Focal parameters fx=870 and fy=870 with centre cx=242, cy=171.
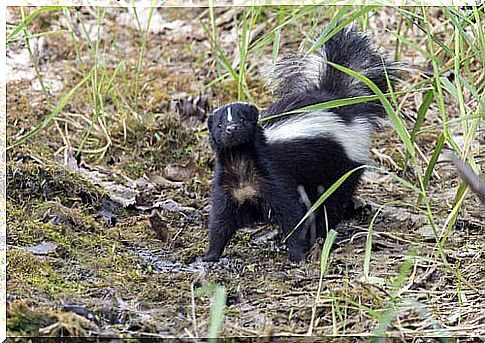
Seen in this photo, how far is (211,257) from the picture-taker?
162 inches

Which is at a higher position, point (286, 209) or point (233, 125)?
point (233, 125)

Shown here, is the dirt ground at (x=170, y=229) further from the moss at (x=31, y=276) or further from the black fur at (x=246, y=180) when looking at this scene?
the black fur at (x=246, y=180)

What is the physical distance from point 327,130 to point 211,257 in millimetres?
1036

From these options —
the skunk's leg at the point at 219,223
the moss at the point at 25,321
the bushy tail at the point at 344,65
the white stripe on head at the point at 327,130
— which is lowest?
the skunk's leg at the point at 219,223

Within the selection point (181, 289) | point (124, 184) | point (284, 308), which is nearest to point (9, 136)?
point (124, 184)

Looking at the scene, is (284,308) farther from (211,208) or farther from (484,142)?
(484,142)

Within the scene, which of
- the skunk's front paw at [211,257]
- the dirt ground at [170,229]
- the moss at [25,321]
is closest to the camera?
the moss at [25,321]

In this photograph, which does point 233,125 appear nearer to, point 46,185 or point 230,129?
point 230,129

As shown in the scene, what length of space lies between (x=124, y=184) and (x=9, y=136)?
2.84 ft

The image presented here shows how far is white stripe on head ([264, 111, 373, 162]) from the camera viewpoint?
4584 millimetres

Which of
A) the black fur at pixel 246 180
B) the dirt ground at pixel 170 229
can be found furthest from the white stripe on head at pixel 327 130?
the dirt ground at pixel 170 229

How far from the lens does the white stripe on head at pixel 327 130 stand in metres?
4.58

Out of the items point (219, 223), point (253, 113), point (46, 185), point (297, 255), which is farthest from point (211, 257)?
point (46, 185)

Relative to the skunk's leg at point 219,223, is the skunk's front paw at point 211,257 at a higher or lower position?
lower
